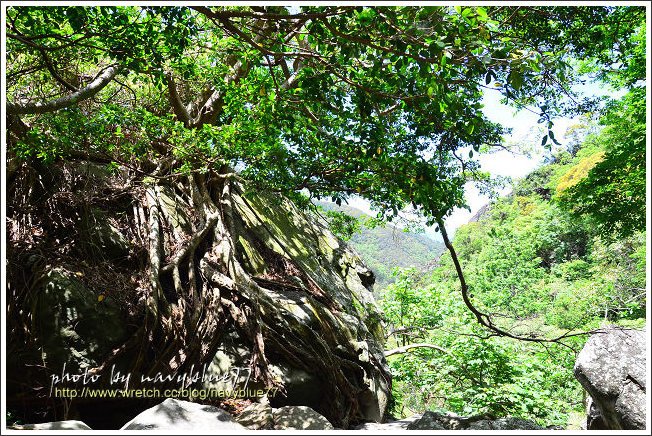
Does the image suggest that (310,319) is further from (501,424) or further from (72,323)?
(72,323)

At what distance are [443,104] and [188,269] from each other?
3542mm

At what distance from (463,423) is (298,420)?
4.63 feet

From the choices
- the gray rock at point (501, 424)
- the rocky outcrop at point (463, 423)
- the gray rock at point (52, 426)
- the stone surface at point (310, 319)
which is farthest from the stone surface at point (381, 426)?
the gray rock at point (52, 426)

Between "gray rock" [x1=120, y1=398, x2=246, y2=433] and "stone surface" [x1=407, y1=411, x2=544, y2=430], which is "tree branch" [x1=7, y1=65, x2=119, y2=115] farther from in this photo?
"stone surface" [x1=407, y1=411, x2=544, y2=430]

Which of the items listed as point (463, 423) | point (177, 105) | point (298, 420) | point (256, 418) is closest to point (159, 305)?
point (256, 418)

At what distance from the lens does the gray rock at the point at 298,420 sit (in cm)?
370

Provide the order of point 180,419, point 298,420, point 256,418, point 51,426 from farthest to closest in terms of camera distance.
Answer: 1. point 256,418
2. point 298,420
3. point 180,419
4. point 51,426

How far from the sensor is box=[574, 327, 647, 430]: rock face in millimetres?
4531

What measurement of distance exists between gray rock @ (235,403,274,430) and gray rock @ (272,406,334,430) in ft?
0.21

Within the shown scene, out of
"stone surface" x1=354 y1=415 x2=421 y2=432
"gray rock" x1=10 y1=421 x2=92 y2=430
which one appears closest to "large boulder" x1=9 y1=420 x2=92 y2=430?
"gray rock" x1=10 y1=421 x2=92 y2=430

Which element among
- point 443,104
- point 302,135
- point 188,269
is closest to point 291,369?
point 188,269

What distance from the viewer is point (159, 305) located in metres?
4.82

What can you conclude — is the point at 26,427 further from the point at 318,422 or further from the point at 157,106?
the point at 157,106

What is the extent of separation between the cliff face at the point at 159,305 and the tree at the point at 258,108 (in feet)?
0.12
